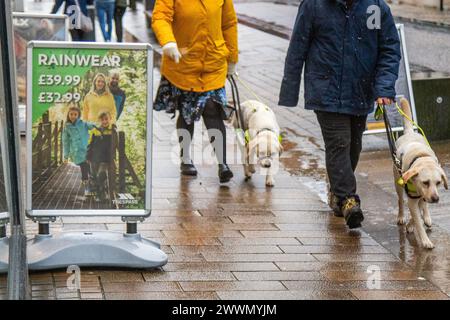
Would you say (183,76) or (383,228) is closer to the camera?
(383,228)

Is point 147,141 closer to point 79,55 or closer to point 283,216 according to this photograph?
point 79,55

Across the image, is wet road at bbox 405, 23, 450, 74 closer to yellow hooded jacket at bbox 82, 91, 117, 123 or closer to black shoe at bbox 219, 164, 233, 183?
black shoe at bbox 219, 164, 233, 183

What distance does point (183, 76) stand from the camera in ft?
29.3

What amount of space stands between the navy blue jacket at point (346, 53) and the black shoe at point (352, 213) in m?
0.64

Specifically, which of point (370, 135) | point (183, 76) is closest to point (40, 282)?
point (183, 76)

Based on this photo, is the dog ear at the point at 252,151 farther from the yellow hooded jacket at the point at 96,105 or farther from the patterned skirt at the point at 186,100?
the yellow hooded jacket at the point at 96,105

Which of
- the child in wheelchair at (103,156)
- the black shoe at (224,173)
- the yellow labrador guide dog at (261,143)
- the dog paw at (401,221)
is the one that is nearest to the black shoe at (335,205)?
the dog paw at (401,221)

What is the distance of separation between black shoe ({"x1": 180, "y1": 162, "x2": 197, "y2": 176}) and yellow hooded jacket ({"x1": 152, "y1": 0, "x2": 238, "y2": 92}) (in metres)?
0.68

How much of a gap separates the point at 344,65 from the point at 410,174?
0.99 m

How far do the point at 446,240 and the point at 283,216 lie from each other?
1.23 m

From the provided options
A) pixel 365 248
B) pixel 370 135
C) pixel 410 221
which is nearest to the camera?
pixel 365 248

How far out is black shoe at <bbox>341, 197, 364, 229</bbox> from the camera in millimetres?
7414

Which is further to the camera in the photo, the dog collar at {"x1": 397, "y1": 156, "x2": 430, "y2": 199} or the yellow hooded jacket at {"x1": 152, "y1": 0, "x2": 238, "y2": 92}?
the yellow hooded jacket at {"x1": 152, "y1": 0, "x2": 238, "y2": 92}

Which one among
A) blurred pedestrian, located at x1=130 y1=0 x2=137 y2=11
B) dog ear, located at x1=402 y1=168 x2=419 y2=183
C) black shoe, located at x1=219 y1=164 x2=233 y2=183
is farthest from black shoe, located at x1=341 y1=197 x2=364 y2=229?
blurred pedestrian, located at x1=130 y1=0 x2=137 y2=11
